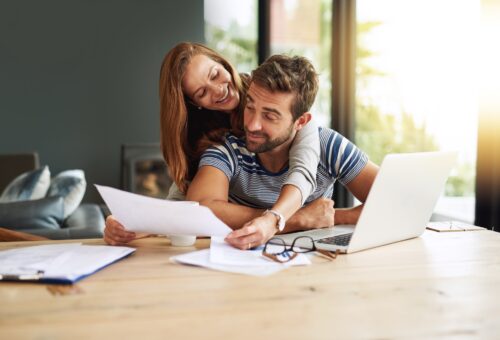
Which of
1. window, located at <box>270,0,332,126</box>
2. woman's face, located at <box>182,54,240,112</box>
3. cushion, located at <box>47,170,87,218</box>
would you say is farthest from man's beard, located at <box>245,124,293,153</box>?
window, located at <box>270,0,332,126</box>

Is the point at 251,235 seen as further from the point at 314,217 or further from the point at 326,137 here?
the point at 326,137

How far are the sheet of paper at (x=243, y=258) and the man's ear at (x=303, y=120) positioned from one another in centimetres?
51

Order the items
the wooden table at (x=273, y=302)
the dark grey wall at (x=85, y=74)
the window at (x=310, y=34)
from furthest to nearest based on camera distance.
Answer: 1. the dark grey wall at (x=85, y=74)
2. the window at (x=310, y=34)
3. the wooden table at (x=273, y=302)

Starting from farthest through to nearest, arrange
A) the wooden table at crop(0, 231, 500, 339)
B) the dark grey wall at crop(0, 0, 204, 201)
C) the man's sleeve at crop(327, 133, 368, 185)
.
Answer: the dark grey wall at crop(0, 0, 204, 201)
the man's sleeve at crop(327, 133, 368, 185)
the wooden table at crop(0, 231, 500, 339)

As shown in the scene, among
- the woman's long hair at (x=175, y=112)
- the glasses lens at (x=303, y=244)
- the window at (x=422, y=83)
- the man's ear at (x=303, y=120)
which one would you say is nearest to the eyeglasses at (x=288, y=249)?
the glasses lens at (x=303, y=244)

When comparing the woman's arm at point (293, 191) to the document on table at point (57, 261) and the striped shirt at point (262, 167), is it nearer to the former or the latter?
the striped shirt at point (262, 167)

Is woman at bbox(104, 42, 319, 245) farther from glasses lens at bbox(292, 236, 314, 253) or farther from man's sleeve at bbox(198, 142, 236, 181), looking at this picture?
glasses lens at bbox(292, 236, 314, 253)

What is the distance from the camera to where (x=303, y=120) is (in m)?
1.82

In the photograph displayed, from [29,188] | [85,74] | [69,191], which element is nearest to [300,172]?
[69,191]

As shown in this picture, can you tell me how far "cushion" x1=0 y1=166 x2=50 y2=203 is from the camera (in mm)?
3643

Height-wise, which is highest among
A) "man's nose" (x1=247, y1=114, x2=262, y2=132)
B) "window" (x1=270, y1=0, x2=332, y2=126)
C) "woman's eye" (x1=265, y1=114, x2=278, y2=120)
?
"window" (x1=270, y1=0, x2=332, y2=126)

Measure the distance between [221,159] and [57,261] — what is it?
72 cm

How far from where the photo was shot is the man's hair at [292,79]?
1.71m

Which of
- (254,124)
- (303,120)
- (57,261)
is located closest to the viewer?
(57,261)
